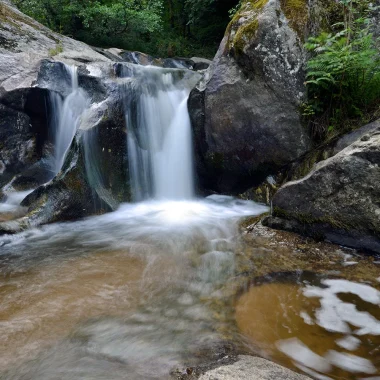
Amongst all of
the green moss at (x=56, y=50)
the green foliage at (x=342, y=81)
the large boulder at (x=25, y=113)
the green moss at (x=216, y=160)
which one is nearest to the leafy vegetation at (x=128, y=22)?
the green moss at (x=56, y=50)

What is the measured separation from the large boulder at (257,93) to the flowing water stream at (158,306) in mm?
1486

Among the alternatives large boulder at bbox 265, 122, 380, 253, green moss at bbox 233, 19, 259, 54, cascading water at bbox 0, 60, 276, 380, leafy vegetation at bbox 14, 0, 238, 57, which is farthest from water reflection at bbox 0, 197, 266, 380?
leafy vegetation at bbox 14, 0, 238, 57

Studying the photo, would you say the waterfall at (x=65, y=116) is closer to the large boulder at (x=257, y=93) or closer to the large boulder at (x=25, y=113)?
the large boulder at (x=25, y=113)

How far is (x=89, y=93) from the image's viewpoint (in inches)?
269

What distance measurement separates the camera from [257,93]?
5.44 metres

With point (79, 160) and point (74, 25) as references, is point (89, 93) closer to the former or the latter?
point (79, 160)

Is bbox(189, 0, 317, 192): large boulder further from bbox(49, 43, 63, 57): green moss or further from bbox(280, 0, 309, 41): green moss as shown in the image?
bbox(49, 43, 63, 57): green moss

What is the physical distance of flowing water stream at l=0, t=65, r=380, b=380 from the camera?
6.81ft

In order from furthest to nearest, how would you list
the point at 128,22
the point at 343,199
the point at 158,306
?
the point at 128,22 < the point at 343,199 < the point at 158,306

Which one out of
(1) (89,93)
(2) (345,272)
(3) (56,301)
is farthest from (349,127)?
(1) (89,93)

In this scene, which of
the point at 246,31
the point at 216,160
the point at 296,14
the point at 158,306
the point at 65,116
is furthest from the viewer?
the point at 65,116

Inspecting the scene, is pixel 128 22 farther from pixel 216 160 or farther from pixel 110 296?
pixel 110 296

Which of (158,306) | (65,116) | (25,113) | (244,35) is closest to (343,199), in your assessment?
(158,306)

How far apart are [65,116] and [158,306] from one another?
5328 mm
